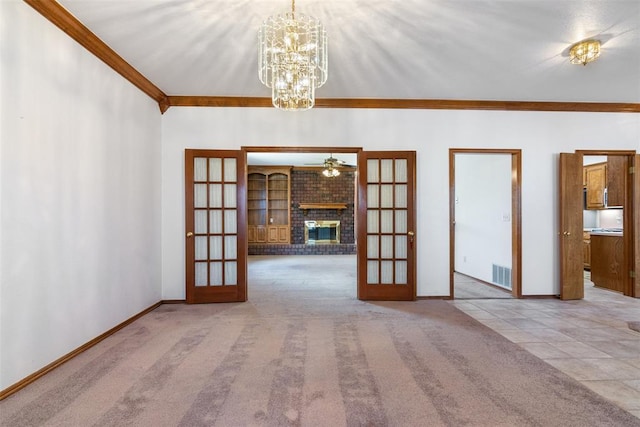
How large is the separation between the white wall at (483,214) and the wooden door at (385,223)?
69.9 inches

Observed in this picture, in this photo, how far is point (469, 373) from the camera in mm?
2334

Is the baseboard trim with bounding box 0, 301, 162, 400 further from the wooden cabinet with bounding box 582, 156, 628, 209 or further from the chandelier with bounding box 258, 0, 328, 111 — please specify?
the wooden cabinet with bounding box 582, 156, 628, 209

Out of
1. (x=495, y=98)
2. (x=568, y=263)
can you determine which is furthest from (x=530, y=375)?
(x=495, y=98)

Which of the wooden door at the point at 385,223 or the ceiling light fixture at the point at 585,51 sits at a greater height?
the ceiling light fixture at the point at 585,51

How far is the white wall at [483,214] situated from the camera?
4953mm

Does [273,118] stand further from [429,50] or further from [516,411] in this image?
[516,411]

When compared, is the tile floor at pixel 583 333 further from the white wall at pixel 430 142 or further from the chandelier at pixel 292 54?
the chandelier at pixel 292 54

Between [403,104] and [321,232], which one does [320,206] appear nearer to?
[321,232]

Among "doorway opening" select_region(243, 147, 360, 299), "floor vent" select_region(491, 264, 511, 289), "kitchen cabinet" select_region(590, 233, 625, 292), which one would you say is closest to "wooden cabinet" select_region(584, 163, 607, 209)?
"kitchen cabinet" select_region(590, 233, 625, 292)

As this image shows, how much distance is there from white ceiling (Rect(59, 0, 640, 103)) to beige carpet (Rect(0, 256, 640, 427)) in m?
2.80

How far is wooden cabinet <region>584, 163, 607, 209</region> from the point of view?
6441mm

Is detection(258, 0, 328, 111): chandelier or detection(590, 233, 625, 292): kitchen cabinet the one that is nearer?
detection(258, 0, 328, 111): chandelier

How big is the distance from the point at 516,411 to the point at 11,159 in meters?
3.63

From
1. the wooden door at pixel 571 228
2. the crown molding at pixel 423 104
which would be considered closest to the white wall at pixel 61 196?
the crown molding at pixel 423 104
